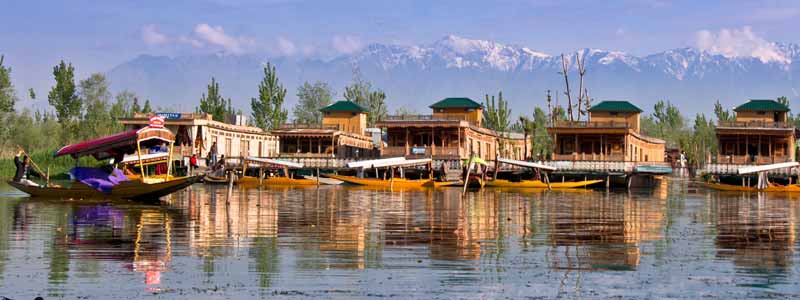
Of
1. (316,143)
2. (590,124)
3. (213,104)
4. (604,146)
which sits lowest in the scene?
(604,146)

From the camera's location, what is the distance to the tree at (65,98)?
340 feet

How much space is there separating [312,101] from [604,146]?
82274 millimetres

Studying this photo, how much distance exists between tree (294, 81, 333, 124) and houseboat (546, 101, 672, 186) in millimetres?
71389

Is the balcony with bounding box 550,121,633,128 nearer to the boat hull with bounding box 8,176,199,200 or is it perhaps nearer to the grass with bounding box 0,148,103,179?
the grass with bounding box 0,148,103,179

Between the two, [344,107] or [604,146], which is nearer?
[604,146]

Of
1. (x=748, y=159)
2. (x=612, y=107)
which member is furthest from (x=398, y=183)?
(x=612, y=107)

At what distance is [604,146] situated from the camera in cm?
8044

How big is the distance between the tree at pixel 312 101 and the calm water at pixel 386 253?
379 feet

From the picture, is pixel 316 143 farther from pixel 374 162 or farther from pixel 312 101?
pixel 312 101

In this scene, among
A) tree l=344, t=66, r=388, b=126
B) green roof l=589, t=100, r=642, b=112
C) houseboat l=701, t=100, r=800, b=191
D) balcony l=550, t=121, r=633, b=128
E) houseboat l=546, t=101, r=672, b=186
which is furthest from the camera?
tree l=344, t=66, r=388, b=126

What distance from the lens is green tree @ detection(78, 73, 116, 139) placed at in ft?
348

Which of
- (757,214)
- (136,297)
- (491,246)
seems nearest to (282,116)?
(757,214)

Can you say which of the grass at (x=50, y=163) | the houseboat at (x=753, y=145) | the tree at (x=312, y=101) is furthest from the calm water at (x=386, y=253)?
the tree at (x=312, y=101)

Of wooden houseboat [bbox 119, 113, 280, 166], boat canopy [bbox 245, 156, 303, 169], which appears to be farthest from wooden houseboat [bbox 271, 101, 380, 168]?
wooden houseboat [bbox 119, 113, 280, 166]
